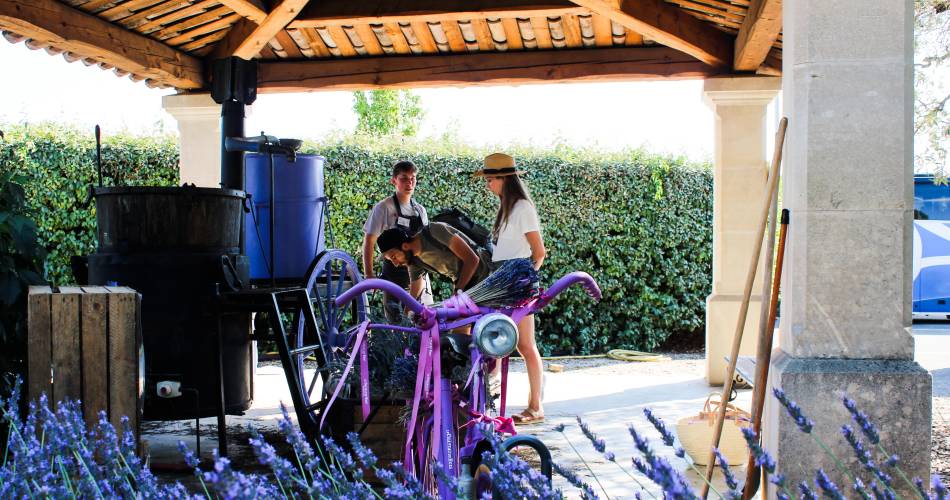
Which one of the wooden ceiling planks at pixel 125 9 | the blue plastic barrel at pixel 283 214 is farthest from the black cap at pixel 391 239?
the wooden ceiling planks at pixel 125 9

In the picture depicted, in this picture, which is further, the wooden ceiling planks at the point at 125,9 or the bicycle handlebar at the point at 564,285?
the wooden ceiling planks at the point at 125,9

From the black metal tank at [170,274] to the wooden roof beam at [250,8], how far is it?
1.99m

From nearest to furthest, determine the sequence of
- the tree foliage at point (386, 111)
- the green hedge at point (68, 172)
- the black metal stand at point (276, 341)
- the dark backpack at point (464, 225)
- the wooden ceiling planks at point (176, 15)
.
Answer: the black metal stand at point (276, 341)
the dark backpack at point (464, 225)
the wooden ceiling planks at point (176, 15)
the green hedge at point (68, 172)
the tree foliage at point (386, 111)

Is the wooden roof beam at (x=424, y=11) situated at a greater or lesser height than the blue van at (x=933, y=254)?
Answer: greater

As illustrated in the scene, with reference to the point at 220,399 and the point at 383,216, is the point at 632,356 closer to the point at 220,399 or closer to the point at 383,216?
the point at 383,216

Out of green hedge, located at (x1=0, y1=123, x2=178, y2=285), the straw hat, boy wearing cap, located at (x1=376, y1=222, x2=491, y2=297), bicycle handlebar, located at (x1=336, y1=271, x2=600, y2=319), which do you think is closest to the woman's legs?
boy wearing cap, located at (x1=376, y1=222, x2=491, y2=297)

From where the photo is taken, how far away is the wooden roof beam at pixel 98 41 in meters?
5.63

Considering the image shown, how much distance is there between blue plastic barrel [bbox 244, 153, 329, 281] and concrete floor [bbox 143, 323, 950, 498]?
1.00 meters

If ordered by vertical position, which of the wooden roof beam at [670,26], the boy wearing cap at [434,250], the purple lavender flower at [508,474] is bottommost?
the purple lavender flower at [508,474]

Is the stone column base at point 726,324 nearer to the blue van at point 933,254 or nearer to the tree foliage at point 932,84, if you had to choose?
the tree foliage at point 932,84

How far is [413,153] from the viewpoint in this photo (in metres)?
10.4

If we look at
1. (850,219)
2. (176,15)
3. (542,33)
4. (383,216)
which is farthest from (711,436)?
(176,15)

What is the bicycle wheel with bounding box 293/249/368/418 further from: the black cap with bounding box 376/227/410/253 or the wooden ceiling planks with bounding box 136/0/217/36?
the wooden ceiling planks with bounding box 136/0/217/36

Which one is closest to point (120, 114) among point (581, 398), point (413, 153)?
point (413, 153)
